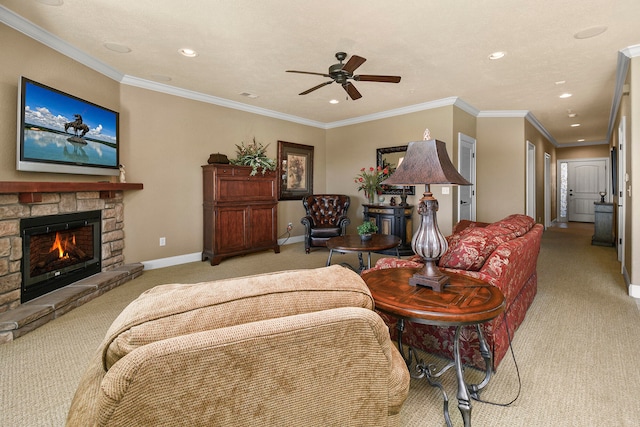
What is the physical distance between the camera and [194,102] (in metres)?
4.85

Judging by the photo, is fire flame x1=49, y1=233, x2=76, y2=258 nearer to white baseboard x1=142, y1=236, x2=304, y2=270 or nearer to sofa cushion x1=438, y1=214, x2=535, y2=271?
white baseboard x1=142, y1=236, x2=304, y2=270

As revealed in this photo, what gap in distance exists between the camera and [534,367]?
200 centimetres

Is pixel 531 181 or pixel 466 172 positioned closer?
pixel 466 172

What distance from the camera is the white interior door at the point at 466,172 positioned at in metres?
5.46

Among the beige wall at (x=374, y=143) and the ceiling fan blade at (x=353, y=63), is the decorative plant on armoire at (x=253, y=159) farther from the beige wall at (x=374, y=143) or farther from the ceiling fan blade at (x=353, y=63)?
the ceiling fan blade at (x=353, y=63)

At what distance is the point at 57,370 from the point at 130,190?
264cm

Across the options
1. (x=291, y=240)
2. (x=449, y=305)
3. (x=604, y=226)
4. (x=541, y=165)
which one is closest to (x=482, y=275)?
(x=449, y=305)

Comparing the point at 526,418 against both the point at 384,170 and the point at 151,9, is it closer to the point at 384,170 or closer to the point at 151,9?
the point at 151,9

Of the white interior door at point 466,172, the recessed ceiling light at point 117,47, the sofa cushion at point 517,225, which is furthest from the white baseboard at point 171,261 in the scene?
the white interior door at point 466,172

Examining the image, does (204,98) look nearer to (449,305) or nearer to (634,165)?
(449,305)

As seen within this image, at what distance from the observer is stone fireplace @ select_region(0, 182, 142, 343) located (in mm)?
2617

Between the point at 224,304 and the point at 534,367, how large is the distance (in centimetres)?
213

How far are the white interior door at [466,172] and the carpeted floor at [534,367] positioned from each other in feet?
7.10

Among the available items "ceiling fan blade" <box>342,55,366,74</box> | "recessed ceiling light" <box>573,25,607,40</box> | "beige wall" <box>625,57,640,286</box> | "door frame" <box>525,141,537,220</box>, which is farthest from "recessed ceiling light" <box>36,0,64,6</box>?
"door frame" <box>525,141,537,220</box>
